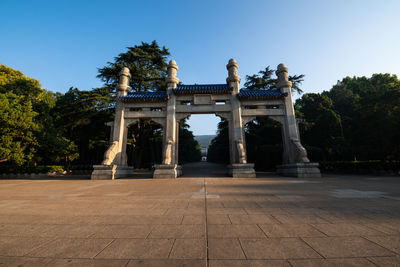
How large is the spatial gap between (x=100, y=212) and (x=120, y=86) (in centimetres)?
1474

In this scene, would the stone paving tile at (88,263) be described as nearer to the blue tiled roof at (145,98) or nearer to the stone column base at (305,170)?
the stone column base at (305,170)

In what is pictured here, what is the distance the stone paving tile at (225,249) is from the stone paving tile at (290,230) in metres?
0.67

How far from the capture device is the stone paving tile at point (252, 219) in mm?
3094

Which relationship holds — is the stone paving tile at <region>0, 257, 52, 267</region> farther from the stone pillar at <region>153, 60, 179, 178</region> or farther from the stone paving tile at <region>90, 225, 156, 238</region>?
the stone pillar at <region>153, 60, 179, 178</region>

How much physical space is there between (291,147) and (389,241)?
44.2ft

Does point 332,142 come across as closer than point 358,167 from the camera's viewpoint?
No

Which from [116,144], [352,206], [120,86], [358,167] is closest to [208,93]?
[120,86]

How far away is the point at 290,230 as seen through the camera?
269 cm

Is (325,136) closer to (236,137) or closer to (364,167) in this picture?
(364,167)

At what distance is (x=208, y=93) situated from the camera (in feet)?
51.5

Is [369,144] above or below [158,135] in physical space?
below

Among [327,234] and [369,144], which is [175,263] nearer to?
[327,234]

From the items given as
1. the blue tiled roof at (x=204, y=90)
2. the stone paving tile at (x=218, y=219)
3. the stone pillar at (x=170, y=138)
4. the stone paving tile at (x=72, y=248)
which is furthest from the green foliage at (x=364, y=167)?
the stone paving tile at (x=72, y=248)

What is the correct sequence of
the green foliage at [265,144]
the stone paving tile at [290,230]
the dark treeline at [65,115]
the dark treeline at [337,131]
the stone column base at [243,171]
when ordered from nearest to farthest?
the stone paving tile at [290,230]
the stone column base at [243,171]
the dark treeline at [65,115]
the dark treeline at [337,131]
the green foliage at [265,144]
